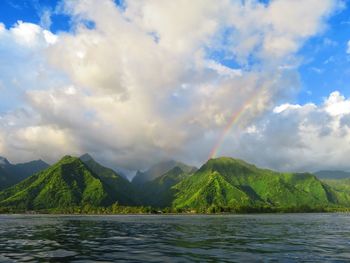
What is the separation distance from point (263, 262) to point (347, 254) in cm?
1675

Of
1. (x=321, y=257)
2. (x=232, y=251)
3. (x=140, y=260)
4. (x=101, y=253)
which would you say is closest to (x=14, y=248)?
(x=101, y=253)

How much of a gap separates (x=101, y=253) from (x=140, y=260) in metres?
9.77

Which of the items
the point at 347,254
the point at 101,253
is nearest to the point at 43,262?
the point at 101,253

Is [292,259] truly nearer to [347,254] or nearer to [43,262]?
[347,254]

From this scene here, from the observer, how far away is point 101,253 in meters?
56.3

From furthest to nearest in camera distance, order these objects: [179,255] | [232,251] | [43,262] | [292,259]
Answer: [232,251], [179,255], [292,259], [43,262]

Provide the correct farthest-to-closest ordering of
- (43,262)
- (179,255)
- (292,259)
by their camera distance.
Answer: (179,255)
(292,259)
(43,262)

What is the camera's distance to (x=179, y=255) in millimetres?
54156

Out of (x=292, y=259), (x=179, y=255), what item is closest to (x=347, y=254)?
(x=292, y=259)

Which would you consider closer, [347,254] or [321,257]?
[321,257]

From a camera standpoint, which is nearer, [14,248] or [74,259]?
[74,259]

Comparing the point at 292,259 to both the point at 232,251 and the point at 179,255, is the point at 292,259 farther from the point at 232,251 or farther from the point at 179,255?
the point at 179,255

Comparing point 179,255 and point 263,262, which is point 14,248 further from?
point 263,262

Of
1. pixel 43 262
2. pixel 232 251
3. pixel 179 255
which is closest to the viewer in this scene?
pixel 43 262
